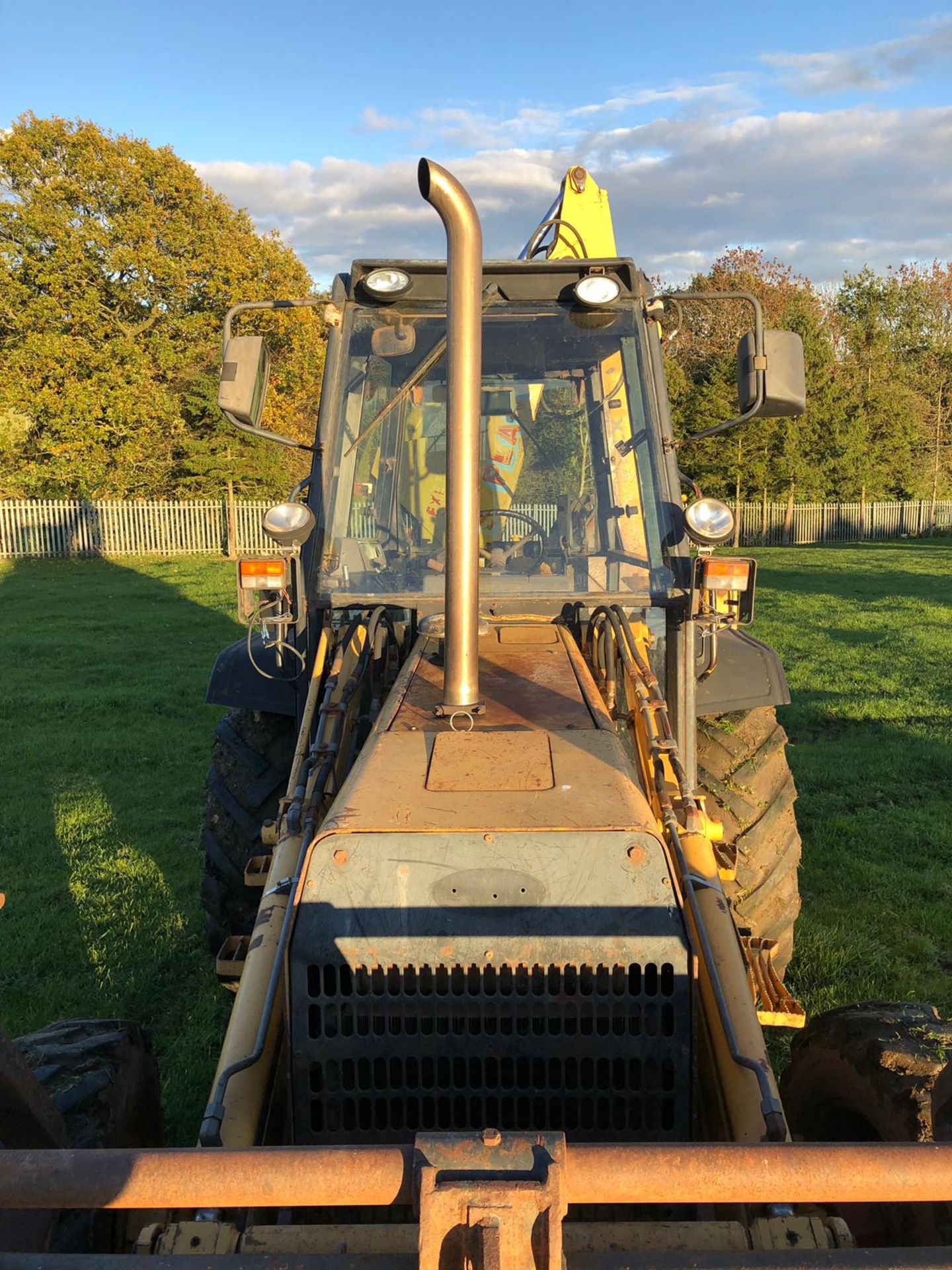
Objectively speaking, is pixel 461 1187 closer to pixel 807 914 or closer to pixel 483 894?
pixel 483 894

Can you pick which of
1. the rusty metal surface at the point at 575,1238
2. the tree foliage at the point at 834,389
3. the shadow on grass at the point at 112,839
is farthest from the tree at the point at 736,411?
the rusty metal surface at the point at 575,1238

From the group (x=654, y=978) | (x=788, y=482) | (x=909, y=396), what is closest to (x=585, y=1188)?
(x=654, y=978)

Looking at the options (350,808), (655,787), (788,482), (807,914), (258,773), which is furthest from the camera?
(788,482)

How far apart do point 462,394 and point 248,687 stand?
7.33 feet

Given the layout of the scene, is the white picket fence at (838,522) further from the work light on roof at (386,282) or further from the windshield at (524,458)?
the work light on roof at (386,282)

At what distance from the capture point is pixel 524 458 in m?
4.02

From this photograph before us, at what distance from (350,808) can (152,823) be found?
494 centimetres

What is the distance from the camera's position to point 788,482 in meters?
32.9

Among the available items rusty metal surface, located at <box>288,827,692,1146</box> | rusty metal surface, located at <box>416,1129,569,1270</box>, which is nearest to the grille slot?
rusty metal surface, located at <box>288,827,692,1146</box>

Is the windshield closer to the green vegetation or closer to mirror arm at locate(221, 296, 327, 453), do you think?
mirror arm at locate(221, 296, 327, 453)

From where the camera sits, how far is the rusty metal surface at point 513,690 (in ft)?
8.91

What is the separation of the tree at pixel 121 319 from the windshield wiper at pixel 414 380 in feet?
78.8

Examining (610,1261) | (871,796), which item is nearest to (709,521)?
(610,1261)

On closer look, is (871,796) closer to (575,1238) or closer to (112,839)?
(112,839)
